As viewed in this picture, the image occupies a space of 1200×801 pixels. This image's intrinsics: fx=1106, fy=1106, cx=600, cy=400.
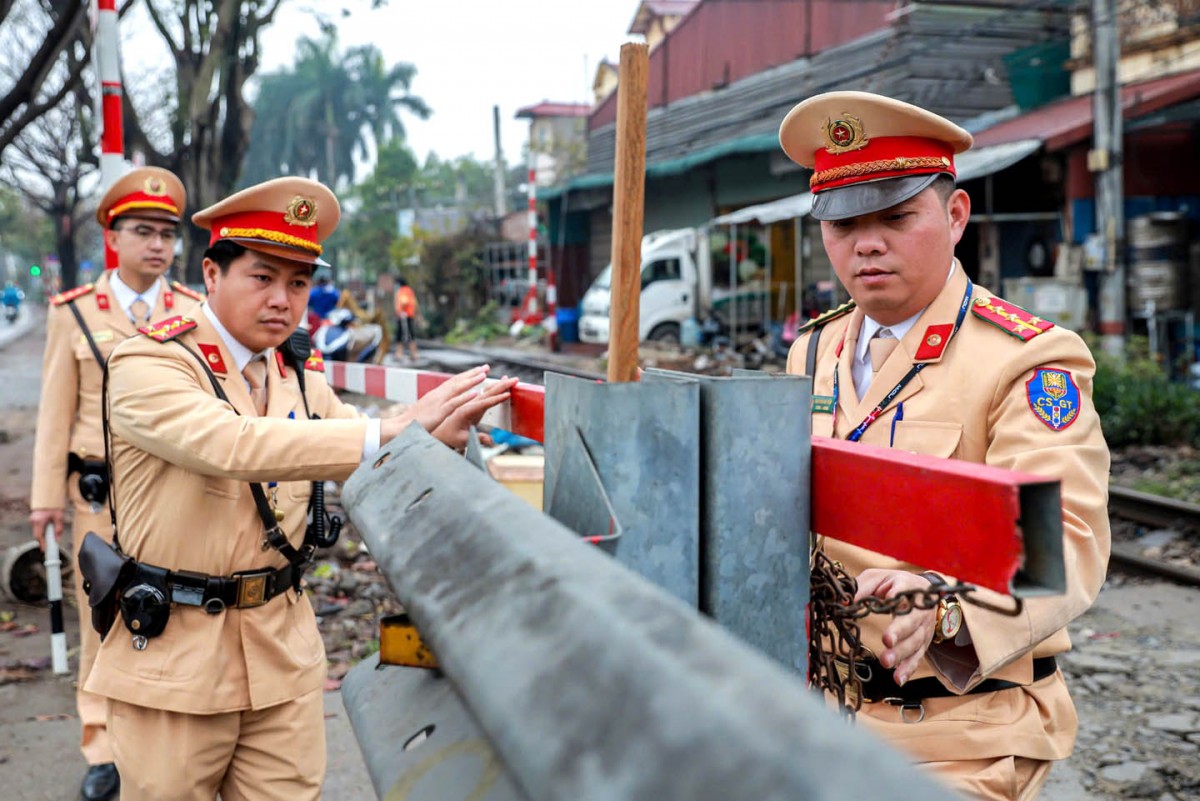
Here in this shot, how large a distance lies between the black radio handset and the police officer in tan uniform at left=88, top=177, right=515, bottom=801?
0.11 feet

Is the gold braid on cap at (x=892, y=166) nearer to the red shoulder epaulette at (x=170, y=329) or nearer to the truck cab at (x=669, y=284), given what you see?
the red shoulder epaulette at (x=170, y=329)

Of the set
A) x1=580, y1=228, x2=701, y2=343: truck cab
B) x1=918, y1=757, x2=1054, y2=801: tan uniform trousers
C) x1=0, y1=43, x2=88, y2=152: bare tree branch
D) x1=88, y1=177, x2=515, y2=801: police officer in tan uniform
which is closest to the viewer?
x1=918, y1=757, x2=1054, y2=801: tan uniform trousers

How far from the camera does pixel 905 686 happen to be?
1.95 meters

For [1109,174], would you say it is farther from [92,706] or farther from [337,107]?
[337,107]

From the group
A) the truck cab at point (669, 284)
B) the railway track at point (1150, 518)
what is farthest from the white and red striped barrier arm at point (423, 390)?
the truck cab at point (669, 284)

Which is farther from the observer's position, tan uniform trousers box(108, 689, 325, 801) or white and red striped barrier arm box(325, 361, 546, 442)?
tan uniform trousers box(108, 689, 325, 801)

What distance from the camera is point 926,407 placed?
6.61ft

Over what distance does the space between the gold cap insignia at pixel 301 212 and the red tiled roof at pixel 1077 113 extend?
1222 cm

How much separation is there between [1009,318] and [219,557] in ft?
6.29

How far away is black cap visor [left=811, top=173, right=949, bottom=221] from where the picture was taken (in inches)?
79.0

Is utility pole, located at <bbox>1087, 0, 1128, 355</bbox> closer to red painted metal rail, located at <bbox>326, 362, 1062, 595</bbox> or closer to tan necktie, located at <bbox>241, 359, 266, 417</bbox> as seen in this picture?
tan necktie, located at <bbox>241, 359, 266, 417</bbox>

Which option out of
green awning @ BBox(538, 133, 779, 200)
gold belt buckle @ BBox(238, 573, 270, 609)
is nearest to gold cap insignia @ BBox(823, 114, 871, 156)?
gold belt buckle @ BBox(238, 573, 270, 609)

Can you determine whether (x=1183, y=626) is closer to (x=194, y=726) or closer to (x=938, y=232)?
(x=938, y=232)

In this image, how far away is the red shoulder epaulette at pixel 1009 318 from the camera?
1.95m
